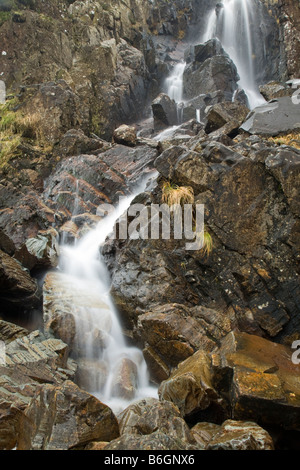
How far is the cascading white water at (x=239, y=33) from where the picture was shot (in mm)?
28000

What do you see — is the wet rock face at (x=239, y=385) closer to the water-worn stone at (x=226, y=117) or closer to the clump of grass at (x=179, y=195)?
the clump of grass at (x=179, y=195)

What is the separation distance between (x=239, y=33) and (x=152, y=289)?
103 ft

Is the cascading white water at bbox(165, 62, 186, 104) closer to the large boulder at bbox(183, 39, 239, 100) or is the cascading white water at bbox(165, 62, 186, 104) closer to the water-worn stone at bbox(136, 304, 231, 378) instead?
the large boulder at bbox(183, 39, 239, 100)

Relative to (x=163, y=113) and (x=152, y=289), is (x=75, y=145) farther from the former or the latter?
(x=152, y=289)

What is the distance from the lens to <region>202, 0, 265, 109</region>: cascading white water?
1102 inches

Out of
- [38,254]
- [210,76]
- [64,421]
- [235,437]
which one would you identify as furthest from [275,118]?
[210,76]

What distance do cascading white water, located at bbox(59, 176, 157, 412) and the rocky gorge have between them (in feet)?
0.14

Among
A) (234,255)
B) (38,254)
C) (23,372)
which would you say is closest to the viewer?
(23,372)

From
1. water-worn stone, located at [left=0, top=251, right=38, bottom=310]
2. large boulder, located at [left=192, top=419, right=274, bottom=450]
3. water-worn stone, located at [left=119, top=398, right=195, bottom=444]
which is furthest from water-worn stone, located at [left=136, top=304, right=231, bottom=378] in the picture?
water-worn stone, located at [left=0, top=251, right=38, bottom=310]

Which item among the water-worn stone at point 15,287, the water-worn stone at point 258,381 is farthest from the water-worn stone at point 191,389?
the water-worn stone at point 15,287

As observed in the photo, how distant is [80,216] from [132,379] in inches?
293

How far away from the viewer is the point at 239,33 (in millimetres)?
29984

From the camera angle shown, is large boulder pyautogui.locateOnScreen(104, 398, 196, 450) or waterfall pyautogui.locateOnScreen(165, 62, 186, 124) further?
waterfall pyautogui.locateOnScreen(165, 62, 186, 124)

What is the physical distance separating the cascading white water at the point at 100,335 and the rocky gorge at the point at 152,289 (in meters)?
0.04
